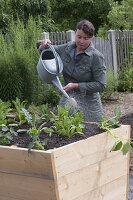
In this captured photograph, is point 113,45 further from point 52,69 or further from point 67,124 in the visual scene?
point 67,124

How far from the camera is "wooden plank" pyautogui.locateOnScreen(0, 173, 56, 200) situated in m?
3.28

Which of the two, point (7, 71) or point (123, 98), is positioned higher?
point (7, 71)

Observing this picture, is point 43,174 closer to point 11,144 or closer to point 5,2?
point 11,144

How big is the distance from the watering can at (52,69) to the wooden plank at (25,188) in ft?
3.24

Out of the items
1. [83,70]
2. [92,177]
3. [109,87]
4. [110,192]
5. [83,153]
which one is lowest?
[109,87]

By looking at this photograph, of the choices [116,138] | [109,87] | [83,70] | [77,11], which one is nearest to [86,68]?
[83,70]

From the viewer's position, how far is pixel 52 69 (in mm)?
4219

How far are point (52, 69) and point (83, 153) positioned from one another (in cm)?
101

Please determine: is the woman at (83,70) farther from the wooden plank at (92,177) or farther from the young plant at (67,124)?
the wooden plank at (92,177)

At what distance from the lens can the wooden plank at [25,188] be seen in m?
3.28

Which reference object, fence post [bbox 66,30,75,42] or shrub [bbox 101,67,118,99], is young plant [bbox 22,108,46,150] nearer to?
shrub [bbox 101,67,118,99]

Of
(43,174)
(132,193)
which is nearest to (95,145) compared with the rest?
(43,174)

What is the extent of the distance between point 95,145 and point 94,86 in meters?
1.05

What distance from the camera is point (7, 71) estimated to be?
1010cm
